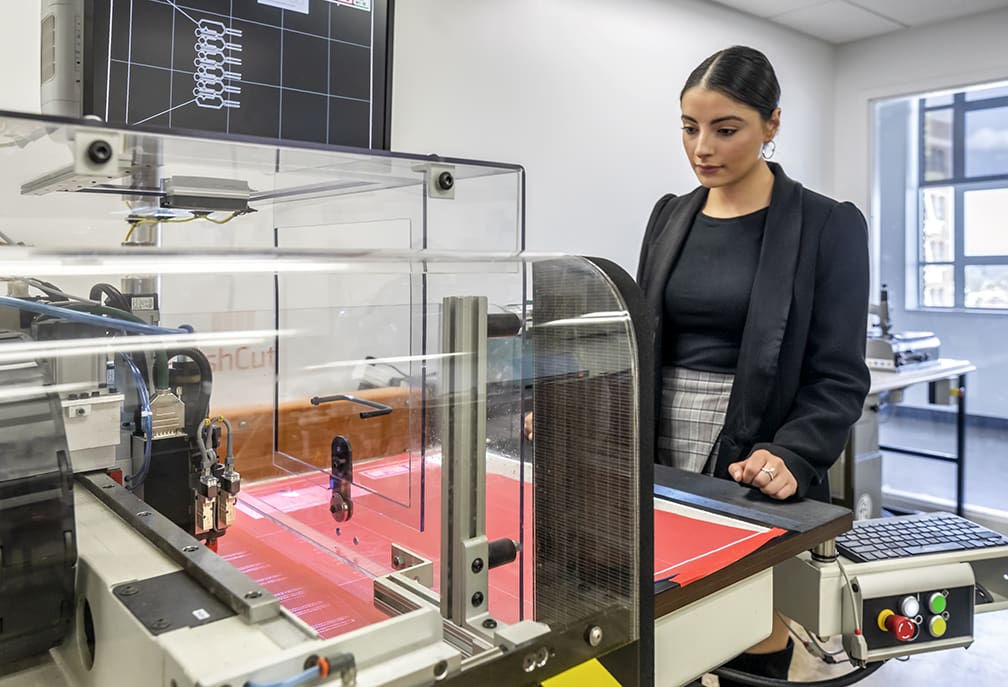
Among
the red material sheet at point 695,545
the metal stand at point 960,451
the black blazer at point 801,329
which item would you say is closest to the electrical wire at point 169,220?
the red material sheet at point 695,545

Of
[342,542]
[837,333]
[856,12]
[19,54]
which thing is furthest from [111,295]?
[856,12]

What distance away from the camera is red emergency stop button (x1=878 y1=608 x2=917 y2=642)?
98cm

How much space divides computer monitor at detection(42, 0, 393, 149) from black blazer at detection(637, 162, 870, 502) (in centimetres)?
78

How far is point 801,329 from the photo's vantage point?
1310 mm

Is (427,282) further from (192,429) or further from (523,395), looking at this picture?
(192,429)

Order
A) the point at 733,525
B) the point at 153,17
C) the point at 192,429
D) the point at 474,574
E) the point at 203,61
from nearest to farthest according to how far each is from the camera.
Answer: the point at 474,574 → the point at 192,429 → the point at 733,525 → the point at 153,17 → the point at 203,61

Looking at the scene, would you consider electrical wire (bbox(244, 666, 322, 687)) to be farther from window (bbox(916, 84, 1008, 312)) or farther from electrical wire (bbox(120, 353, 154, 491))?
window (bbox(916, 84, 1008, 312))

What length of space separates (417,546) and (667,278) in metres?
0.86

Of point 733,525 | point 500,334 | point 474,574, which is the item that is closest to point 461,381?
point 500,334

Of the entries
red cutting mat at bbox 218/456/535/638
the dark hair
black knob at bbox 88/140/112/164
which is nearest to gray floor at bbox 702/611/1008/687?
the dark hair

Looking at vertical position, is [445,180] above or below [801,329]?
above

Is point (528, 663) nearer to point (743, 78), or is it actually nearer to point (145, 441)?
point (145, 441)

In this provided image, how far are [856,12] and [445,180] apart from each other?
343 cm

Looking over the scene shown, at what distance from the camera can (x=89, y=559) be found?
2.02 ft
